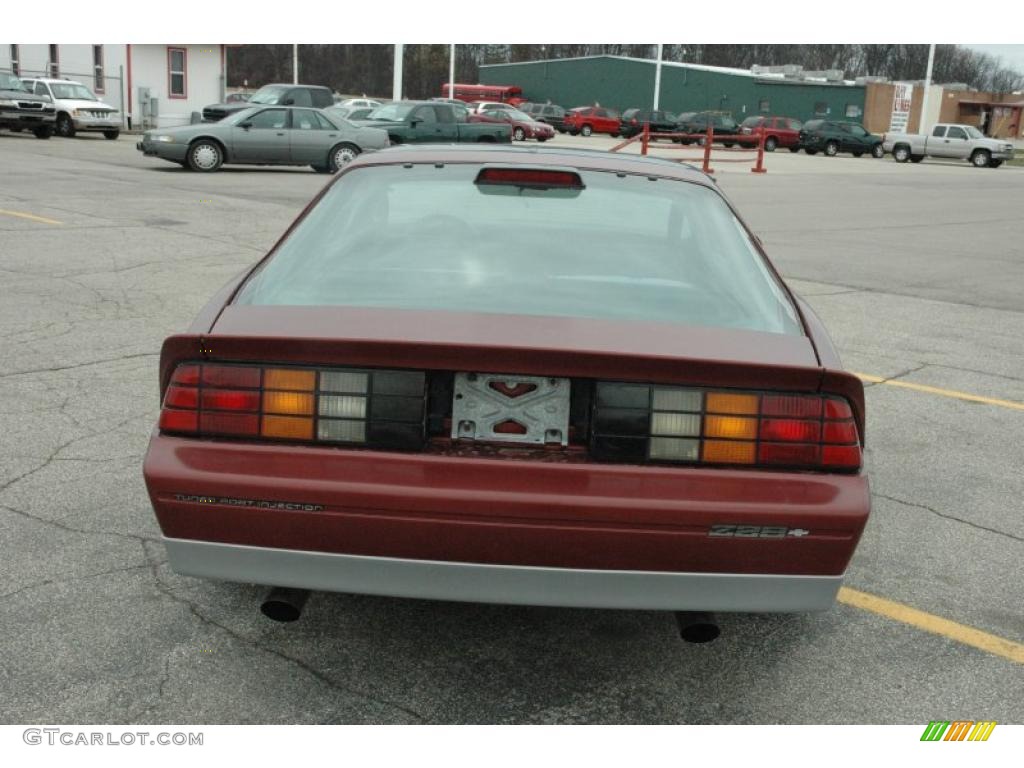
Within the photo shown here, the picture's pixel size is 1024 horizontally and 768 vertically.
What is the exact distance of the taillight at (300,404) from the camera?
9.09ft

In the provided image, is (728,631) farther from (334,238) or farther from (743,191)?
(743,191)

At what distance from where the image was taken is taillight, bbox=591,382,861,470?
2.76m

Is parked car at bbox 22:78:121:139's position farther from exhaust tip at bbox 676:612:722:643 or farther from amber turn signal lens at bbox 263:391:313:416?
exhaust tip at bbox 676:612:722:643

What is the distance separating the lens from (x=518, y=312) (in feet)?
9.83

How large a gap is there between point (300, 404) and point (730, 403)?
3.60ft

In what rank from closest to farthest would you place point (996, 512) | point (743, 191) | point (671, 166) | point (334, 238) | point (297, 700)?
point (297, 700), point (334, 238), point (671, 166), point (996, 512), point (743, 191)

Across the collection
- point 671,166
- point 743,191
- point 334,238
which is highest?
point 671,166

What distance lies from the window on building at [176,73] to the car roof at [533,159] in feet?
130

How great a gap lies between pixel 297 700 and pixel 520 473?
2.97 feet

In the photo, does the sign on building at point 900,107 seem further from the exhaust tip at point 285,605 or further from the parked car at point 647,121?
the exhaust tip at point 285,605

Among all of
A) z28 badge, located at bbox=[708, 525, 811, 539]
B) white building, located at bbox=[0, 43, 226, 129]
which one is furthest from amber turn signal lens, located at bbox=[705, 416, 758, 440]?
white building, located at bbox=[0, 43, 226, 129]

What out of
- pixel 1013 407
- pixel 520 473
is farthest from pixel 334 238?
pixel 1013 407

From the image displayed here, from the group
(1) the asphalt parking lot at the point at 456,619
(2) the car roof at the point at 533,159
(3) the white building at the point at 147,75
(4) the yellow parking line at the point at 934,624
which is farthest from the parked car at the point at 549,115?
(4) the yellow parking line at the point at 934,624

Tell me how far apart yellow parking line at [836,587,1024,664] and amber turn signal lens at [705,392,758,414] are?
49.8 inches
